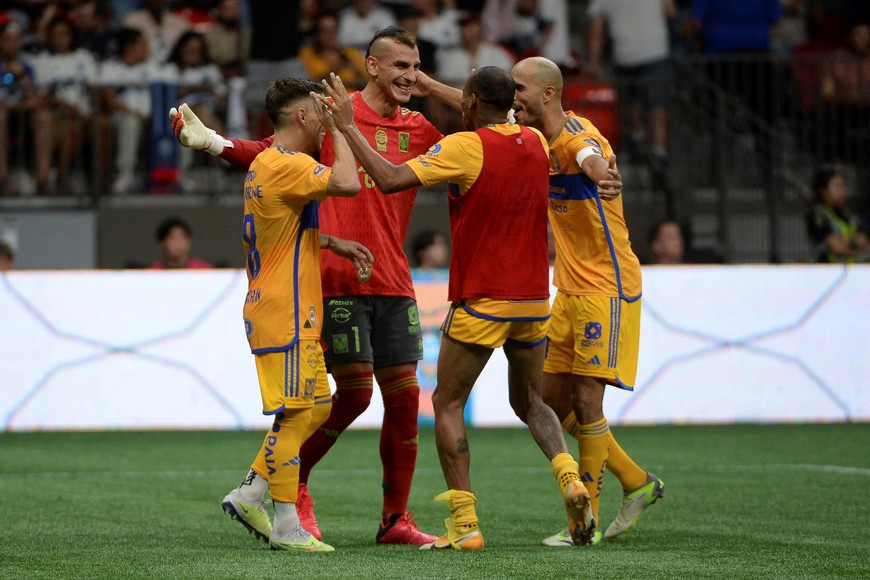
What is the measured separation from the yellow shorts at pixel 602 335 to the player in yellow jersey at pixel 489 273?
35cm

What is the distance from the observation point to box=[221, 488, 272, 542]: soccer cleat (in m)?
6.26

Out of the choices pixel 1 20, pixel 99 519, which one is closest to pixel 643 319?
pixel 99 519

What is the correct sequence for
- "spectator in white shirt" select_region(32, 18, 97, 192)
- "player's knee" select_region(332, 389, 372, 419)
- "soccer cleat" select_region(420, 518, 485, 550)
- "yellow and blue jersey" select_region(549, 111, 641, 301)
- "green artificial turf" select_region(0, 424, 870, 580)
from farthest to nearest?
"spectator in white shirt" select_region(32, 18, 97, 192)
"player's knee" select_region(332, 389, 372, 419)
"yellow and blue jersey" select_region(549, 111, 641, 301)
"soccer cleat" select_region(420, 518, 485, 550)
"green artificial turf" select_region(0, 424, 870, 580)

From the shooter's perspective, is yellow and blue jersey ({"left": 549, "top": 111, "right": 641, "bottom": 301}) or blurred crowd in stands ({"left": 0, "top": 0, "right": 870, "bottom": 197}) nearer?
yellow and blue jersey ({"left": 549, "top": 111, "right": 641, "bottom": 301})

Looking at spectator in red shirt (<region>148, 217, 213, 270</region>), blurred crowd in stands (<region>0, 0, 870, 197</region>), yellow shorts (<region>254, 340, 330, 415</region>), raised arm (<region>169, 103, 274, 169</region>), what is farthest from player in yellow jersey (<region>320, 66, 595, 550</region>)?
blurred crowd in stands (<region>0, 0, 870, 197</region>)

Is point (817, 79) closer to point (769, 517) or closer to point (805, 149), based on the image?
point (805, 149)

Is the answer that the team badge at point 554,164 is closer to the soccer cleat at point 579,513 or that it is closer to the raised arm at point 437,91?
the raised arm at point 437,91

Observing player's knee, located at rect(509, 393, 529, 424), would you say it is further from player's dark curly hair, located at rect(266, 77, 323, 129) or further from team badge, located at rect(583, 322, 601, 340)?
player's dark curly hair, located at rect(266, 77, 323, 129)

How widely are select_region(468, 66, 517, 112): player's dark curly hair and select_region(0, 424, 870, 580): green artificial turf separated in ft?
6.42

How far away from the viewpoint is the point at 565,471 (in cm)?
636

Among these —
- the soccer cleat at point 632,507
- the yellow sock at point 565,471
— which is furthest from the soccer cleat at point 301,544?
the soccer cleat at point 632,507

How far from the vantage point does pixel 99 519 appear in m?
7.43

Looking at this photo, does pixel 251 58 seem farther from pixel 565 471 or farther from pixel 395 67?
pixel 565 471

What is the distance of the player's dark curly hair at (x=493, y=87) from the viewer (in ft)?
20.8
